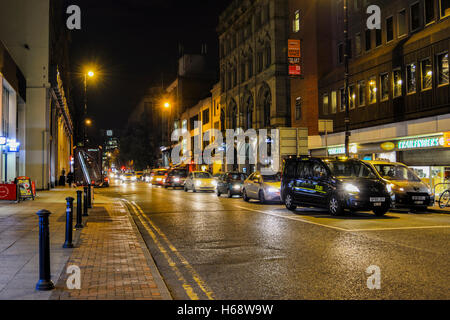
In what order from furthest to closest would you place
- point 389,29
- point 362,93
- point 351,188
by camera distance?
point 362,93 → point 389,29 → point 351,188

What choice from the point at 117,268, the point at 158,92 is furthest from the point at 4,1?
the point at 158,92

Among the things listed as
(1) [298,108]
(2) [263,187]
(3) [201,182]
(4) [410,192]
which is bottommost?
(4) [410,192]

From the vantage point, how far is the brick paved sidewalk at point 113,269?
5965 millimetres

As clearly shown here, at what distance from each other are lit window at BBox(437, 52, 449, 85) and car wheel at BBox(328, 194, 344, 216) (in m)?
11.4

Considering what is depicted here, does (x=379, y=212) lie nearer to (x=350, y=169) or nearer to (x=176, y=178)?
(x=350, y=169)

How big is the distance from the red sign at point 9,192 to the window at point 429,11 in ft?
72.3

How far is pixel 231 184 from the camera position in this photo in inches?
1091

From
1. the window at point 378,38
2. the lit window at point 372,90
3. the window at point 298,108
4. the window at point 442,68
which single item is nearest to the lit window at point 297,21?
the window at point 298,108

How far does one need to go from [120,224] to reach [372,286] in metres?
9.19

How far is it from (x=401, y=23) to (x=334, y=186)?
1581 cm

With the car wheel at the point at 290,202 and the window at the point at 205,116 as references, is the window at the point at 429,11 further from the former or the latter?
the window at the point at 205,116

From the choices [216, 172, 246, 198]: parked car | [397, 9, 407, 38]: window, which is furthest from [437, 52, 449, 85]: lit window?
[216, 172, 246, 198]: parked car

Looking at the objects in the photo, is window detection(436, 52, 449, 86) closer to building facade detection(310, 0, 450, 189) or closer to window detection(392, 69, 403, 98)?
building facade detection(310, 0, 450, 189)

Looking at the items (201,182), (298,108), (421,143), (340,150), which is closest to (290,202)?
(421,143)
